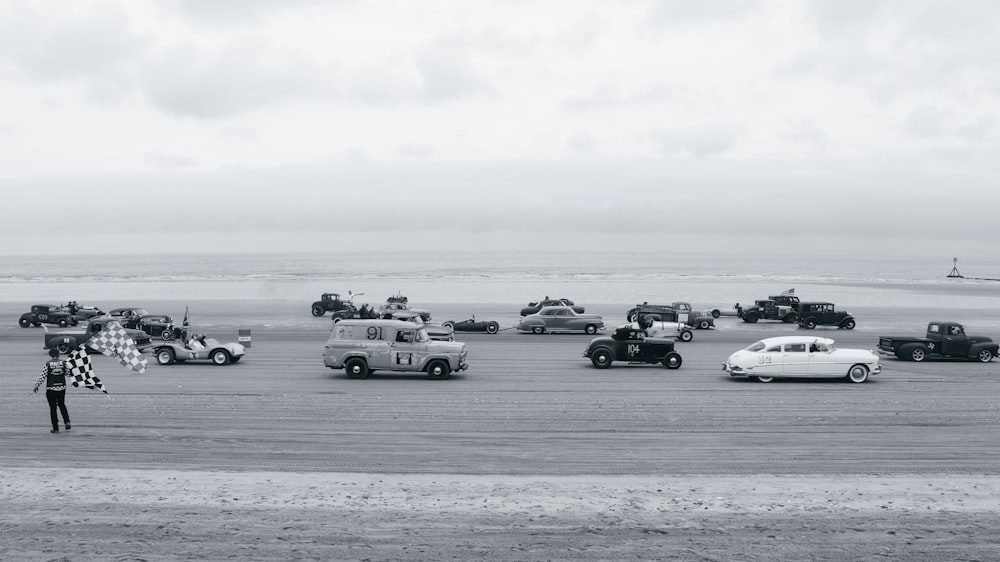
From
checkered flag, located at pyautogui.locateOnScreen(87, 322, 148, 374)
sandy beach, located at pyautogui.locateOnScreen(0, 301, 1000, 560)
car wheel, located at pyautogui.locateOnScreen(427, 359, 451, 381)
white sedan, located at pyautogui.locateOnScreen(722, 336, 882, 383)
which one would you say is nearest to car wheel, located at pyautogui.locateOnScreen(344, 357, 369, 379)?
sandy beach, located at pyautogui.locateOnScreen(0, 301, 1000, 560)

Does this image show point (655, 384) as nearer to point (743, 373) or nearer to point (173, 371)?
point (743, 373)

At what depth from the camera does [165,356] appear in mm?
28359

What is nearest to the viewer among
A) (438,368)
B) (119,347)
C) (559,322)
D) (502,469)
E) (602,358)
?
(502,469)

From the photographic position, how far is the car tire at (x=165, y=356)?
28.3 meters

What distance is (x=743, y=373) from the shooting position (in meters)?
24.8

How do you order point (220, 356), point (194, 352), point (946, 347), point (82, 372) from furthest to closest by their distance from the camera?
point (946, 347)
point (220, 356)
point (194, 352)
point (82, 372)

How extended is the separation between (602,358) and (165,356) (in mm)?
16019

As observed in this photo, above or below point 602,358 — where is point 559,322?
above

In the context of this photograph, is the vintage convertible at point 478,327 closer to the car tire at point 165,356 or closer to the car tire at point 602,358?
the car tire at point 602,358

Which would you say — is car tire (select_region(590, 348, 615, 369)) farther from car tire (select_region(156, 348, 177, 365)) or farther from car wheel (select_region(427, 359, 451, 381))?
car tire (select_region(156, 348, 177, 365))

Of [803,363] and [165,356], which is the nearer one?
[803,363]

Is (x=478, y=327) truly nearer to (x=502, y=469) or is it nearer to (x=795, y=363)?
(x=795, y=363)

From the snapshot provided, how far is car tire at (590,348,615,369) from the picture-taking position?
92.5 ft

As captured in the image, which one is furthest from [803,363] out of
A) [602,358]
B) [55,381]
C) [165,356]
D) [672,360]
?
[165,356]
